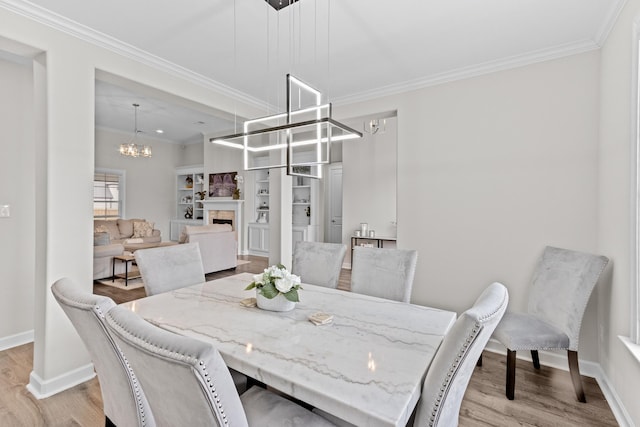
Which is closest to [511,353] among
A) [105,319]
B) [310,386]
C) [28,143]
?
[310,386]

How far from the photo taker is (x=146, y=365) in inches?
33.8

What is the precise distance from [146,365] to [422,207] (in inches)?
112

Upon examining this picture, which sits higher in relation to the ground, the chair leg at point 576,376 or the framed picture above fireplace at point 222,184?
the framed picture above fireplace at point 222,184

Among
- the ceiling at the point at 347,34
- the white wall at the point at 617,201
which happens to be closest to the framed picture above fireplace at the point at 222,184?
the ceiling at the point at 347,34

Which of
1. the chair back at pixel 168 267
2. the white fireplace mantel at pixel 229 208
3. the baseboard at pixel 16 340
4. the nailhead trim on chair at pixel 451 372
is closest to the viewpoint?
the nailhead trim on chair at pixel 451 372

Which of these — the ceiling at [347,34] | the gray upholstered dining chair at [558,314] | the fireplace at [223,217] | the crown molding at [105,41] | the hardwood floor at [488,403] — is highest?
the ceiling at [347,34]

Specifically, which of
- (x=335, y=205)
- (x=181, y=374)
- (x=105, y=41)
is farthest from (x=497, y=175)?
(x=335, y=205)

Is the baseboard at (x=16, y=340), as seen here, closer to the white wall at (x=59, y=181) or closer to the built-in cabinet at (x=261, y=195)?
the white wall at (x=59, y=181)

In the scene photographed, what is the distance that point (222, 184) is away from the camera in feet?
25.6

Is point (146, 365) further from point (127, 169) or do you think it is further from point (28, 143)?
point (127, 169)

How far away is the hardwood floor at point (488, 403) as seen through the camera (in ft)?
6.38

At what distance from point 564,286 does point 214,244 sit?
489 cm

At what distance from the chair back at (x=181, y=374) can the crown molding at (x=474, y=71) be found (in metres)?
3.14

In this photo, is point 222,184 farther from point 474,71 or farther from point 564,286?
point 564,286
